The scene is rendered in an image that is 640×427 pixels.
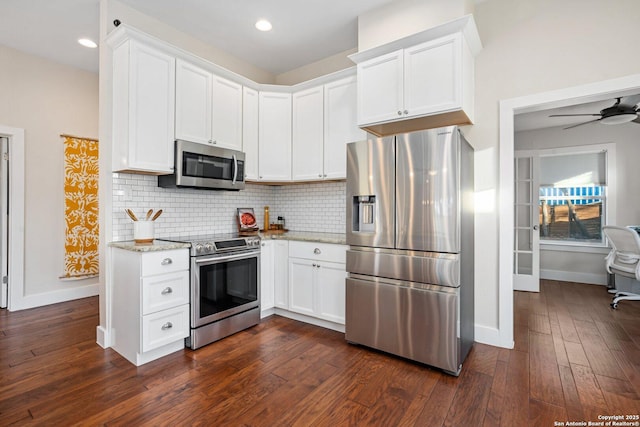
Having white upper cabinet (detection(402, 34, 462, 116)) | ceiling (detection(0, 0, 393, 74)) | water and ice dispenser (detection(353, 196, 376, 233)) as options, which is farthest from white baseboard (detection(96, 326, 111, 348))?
white upper cabinet (detection(402, 34, 462, 116))

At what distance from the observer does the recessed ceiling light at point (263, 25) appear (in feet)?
10.2

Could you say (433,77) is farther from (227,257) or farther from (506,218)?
(227,257)

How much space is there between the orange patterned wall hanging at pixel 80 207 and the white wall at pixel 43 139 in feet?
0.22

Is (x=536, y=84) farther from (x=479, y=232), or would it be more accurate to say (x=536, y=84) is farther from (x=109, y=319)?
(x=109, y=319)

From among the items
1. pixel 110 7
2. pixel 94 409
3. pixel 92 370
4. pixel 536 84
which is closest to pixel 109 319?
pixel 92 370

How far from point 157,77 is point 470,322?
3392mm

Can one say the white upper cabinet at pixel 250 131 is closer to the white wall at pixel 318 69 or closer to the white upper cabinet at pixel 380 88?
the white wall at pixel 318 69

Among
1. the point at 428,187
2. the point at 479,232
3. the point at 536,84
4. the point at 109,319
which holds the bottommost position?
the point at 109,319

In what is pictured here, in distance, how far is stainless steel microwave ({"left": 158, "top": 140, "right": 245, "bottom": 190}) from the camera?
2.84 m

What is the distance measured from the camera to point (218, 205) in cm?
364

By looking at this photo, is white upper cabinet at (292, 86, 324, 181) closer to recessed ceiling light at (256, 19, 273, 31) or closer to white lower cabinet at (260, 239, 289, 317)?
recessed ceiling light at (256, 19, 273, 31)

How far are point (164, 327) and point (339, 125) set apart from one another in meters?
2.47

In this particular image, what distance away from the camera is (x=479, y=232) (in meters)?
2.79

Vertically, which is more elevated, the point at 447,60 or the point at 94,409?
the point at 447,60
